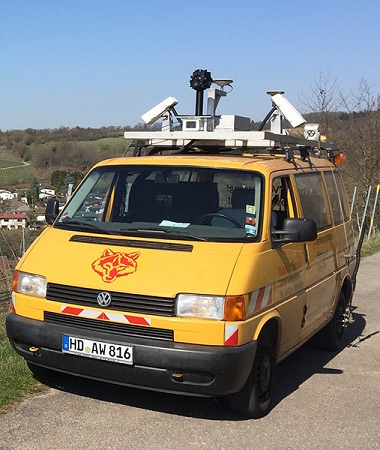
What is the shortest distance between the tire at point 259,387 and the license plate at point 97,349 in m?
0.89

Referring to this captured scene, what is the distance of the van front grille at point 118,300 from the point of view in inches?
177

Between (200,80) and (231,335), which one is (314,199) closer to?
(200,80)

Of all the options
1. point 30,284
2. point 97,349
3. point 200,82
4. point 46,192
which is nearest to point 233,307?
point 97,349

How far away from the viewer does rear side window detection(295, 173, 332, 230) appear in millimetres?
6152

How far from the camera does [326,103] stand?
72.1ft

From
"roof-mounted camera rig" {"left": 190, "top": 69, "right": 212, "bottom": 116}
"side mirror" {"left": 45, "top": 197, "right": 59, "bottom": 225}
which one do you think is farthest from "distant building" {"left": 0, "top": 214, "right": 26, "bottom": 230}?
"roof-mounted camera rig" {"left": 190, "top": 69, "right": 212, "bottom": 116}

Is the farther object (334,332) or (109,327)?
(334,332)

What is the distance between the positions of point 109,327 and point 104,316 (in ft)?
0.28

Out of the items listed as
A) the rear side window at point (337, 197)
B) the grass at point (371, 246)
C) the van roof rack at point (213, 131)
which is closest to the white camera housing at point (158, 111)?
the van roof rack at point (213, 131)

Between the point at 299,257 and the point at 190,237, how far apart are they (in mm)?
1198

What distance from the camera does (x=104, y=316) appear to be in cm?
463

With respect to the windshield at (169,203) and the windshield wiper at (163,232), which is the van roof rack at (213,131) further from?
the windshield wiper at (163,232)

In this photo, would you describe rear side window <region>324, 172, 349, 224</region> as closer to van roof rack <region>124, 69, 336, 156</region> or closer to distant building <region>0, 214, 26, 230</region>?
van roof rack <region>124, 69, 336, 156</region>

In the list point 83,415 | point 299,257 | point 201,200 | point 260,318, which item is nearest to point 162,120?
point 201,200
